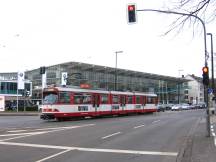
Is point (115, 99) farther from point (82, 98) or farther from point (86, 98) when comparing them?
point (82, 98)

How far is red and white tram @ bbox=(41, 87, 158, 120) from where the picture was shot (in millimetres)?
36281

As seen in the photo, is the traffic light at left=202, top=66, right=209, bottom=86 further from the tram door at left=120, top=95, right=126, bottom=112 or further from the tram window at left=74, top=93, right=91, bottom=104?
the tram door at left=120, top=95, right=126, bottom=112

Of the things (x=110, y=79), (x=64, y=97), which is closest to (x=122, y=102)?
(x=64, y=97)

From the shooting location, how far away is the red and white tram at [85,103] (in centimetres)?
3628

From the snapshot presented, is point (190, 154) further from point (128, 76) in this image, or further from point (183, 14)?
point (128, 76)

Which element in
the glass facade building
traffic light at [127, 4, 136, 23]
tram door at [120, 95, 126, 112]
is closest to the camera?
traffic light at [127, 4, 136, 23]

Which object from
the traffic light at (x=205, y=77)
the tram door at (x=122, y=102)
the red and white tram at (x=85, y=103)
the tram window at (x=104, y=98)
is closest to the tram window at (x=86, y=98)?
the red and white tram at (x=85, y=103)

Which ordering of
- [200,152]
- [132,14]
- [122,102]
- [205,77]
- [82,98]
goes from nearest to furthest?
[200,152] → [132,14] → [205,77] → [82,98] → [122,102]

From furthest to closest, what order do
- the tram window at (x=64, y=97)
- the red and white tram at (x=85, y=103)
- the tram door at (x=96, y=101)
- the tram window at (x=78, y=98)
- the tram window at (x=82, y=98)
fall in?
the tram door at (x=96, y=101) < the tram window at (x=82, y=98) < the tram window at (x=78, y=98) < the tram window at (x=64, y=97) < the red and white tram at (x=85, y=103)

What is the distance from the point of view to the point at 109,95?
45719 mm

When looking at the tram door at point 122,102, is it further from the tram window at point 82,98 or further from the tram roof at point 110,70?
the tram roof at point 110,70

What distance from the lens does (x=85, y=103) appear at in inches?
1575

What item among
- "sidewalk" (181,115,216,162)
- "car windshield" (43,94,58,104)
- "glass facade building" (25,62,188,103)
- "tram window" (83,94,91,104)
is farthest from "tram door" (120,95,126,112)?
"glass facade building" (25,62,188,103)

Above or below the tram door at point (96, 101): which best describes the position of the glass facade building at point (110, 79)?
above
